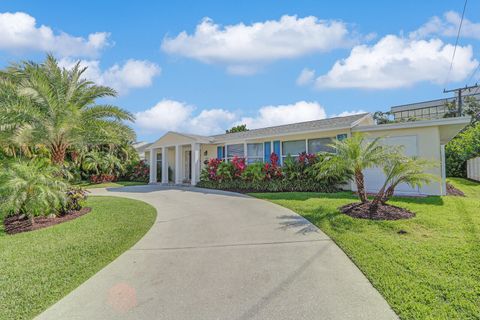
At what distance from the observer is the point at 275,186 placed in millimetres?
12688

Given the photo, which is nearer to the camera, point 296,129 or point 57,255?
point 57,255

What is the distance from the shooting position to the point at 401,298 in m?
3.13

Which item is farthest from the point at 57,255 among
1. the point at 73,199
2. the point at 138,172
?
the point at 138,172

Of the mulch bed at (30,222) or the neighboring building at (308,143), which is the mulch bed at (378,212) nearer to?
the neighboring building at (308,143)

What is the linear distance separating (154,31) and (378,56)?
10.7 meters

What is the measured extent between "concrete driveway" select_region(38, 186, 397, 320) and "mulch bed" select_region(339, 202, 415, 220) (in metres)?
1.67

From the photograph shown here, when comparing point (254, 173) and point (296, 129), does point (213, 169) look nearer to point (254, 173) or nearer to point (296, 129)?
point (254, 173)

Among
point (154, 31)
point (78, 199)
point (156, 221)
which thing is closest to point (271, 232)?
point (156, 221)

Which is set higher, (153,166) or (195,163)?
(195,163)

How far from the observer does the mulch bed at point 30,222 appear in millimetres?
7398

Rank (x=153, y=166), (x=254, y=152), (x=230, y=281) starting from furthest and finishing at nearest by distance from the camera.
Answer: (x=153, y=166), (x=254, y=152), (x=230, y=281)

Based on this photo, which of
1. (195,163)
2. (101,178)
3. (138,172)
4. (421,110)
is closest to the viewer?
(195,163)

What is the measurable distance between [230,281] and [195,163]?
1334cm

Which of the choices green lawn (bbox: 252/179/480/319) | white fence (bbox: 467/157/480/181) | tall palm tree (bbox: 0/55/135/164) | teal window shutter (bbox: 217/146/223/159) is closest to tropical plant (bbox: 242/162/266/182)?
teal window shutter (bbox: 217/146/223/159)
